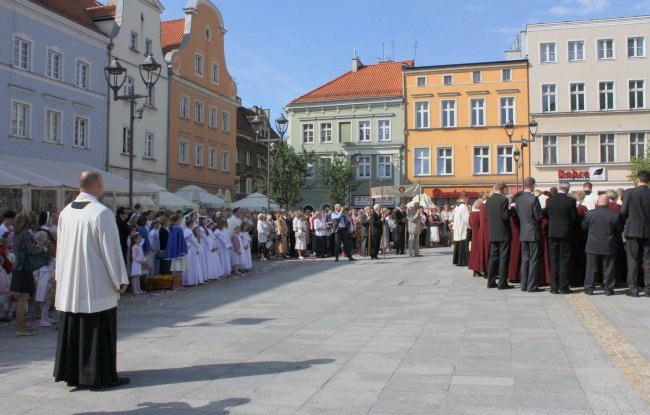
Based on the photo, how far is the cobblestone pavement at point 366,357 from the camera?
5.18 m

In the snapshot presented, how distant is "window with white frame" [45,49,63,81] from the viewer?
2885 cm

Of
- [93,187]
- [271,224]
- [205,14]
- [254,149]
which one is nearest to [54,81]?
[271,224]

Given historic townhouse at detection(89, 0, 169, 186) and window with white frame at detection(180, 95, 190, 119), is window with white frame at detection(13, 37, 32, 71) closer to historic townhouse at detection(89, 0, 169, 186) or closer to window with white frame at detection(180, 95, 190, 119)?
historic townhouse at detection(89, 0, 169, 186)

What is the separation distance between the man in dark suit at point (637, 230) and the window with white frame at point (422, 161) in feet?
130

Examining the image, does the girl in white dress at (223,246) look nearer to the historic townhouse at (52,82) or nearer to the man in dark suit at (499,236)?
the man in dark suit at (499,236)

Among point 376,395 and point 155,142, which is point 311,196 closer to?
point 155,142

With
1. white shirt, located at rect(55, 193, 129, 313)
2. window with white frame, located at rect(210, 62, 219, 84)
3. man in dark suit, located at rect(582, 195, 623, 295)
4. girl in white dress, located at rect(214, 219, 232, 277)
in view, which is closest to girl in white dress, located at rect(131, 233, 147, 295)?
girl in white dress, located at rect(214, 219, 232, 277)

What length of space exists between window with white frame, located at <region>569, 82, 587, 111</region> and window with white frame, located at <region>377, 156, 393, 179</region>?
14.3 m

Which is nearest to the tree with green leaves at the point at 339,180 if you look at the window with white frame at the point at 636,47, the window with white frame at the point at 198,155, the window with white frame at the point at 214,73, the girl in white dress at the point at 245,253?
the window with white frame at the point at 214,73

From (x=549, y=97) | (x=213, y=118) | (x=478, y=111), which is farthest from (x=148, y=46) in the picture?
(x=549, y=97)

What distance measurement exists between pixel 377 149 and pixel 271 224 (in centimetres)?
3029

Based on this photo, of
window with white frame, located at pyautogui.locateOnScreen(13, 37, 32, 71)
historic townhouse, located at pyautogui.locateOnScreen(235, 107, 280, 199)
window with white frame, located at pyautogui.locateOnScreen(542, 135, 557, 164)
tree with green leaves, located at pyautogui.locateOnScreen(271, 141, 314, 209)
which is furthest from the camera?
historic townhouse, located at pyautogui.locateOnScreen(235, 107, 280, 199)

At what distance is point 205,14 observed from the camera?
4428 centimetres

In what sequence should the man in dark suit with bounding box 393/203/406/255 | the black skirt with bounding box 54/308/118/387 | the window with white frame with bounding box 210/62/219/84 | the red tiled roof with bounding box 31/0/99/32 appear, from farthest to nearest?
1. the window with white frame with bounding box 210/62/219/84
2. the red tiled roof with bounding box 31/0/99/32
3. the man in dark suit with bounding box 393/203/406/255
4. the black skirt with bounding box 54/308/118/387
